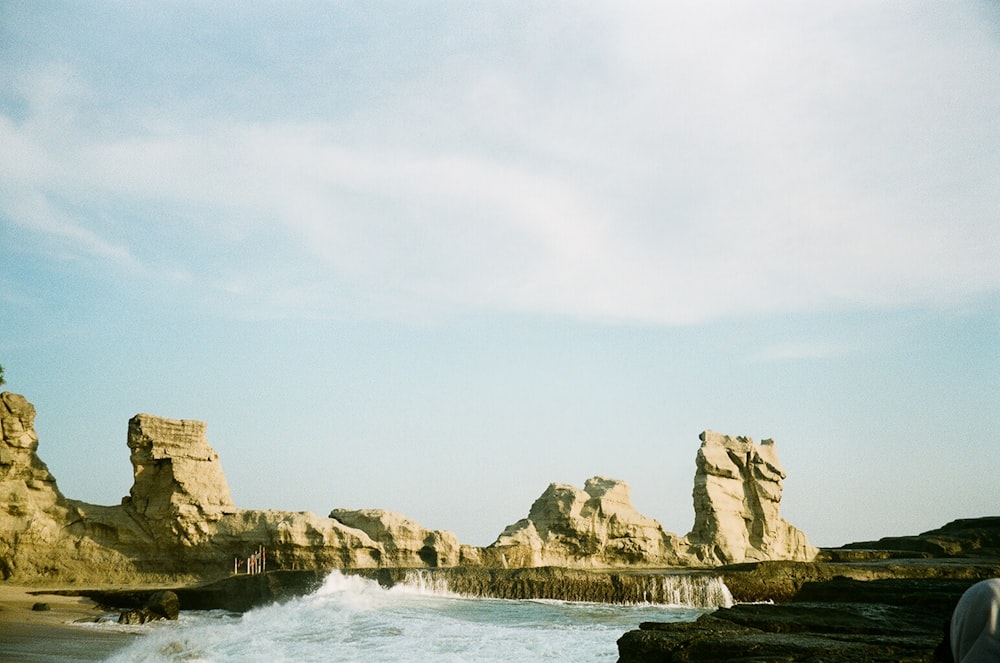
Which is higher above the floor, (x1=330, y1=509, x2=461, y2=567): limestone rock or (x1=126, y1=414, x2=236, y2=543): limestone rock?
(x1=126, y1=414, x2=236, y2=543): limestone rock

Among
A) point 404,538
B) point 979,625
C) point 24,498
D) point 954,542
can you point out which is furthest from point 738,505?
point 979,625

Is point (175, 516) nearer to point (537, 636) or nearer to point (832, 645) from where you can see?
point (537, 636)

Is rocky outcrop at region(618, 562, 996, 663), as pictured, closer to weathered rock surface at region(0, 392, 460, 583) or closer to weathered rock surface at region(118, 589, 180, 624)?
weathered rock surface at region(118, 589, 180, 624)

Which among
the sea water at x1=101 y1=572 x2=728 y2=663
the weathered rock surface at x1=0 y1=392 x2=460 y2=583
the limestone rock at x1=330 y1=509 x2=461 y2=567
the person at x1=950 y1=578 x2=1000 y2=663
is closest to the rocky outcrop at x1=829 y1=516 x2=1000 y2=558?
the limestone rock at x1=330 y1=509 x2=461 y2=567

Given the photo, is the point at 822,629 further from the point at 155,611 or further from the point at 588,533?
the point at 588,533

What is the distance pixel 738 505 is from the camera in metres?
37.4

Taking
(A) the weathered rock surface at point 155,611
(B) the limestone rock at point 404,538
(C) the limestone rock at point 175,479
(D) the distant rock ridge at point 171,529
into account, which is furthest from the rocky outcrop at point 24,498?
(B) the limestone rock at point 404,538

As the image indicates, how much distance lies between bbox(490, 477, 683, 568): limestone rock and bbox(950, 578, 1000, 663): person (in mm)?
28341

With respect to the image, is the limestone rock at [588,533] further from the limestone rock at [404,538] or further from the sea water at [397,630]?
the sea water at [397,630]

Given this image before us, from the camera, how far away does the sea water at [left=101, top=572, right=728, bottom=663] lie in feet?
42.0

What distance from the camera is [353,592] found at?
23016 millimetres

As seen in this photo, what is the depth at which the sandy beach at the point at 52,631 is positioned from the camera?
12992 mm

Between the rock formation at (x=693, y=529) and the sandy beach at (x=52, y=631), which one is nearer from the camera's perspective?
the sandy beach at (x=52, y=631)

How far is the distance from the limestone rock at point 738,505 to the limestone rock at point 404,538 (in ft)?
38.5
